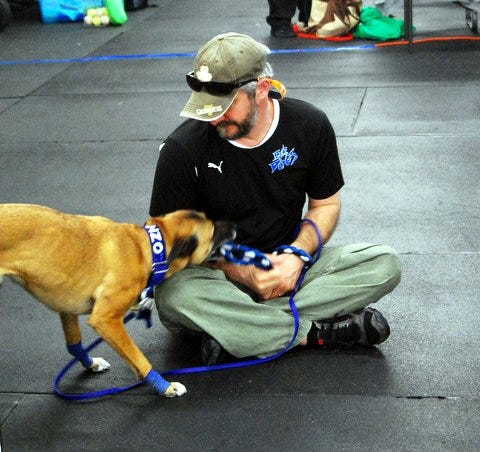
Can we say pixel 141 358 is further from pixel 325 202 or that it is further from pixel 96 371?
pixel 325 202

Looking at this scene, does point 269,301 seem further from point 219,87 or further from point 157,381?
point 219,87

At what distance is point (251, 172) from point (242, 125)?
230 mm

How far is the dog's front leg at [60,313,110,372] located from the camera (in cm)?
367

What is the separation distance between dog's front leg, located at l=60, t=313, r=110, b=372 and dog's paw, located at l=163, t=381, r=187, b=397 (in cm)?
38

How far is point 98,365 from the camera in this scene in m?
3.83

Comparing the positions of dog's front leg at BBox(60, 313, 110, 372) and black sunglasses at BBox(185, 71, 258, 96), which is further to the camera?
dog's front leg at BBox(60, 313, 110, 372)

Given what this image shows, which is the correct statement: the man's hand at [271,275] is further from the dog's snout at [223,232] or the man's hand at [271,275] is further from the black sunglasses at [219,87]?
the black sunglasses at [219,87]

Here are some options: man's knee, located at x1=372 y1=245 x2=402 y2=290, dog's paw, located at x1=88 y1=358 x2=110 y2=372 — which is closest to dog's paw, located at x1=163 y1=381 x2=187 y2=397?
dog's paw, located at x1=88 y1=358 x2=110 y2=372

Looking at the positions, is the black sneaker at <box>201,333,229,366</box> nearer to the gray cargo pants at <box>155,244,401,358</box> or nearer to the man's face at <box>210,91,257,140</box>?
the gray cargo pants at <box>155,244,401,358</box>

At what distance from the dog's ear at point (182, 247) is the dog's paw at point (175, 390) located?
1.61ft

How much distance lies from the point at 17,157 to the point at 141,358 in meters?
3.63

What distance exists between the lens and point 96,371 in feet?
12.6

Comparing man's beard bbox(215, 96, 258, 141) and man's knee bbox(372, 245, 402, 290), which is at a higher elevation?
man's beard bbox(215, 96, 258, 141)

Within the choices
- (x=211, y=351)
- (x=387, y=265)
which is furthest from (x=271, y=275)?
(x=387, y=265)
